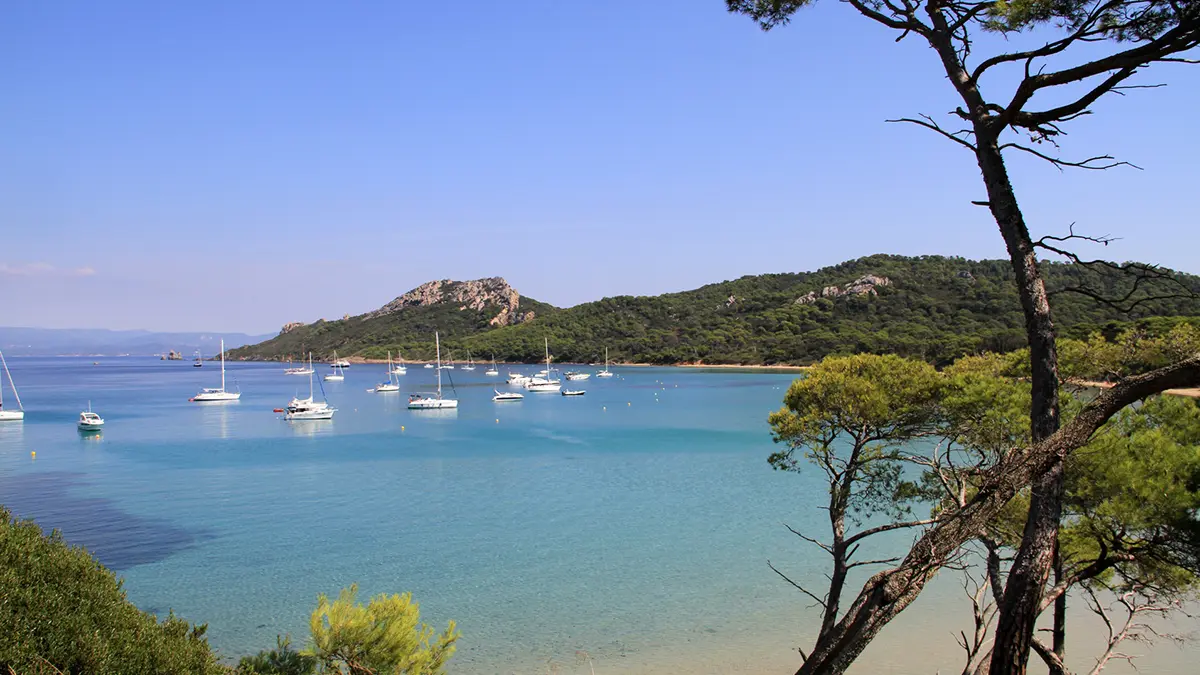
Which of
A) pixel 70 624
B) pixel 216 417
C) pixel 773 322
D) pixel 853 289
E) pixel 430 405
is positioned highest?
pixel 853 289

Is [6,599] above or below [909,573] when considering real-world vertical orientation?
below

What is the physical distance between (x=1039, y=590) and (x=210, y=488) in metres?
29.0

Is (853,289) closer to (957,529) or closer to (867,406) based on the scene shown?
(867,406)

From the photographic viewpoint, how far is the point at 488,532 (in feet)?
66.8

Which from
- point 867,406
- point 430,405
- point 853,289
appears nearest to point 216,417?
point 430,405

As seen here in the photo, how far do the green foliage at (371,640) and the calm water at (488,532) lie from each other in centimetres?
482

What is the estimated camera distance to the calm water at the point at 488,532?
41.8 feet

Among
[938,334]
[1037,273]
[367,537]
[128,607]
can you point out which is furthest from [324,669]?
[938,334]

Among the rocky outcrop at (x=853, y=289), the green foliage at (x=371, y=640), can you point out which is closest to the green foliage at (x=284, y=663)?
the green foliage at (x=371, y=640)

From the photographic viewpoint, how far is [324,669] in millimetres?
6770

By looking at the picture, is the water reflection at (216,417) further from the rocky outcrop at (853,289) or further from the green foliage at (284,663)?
the rocky outcrop at (853,289)

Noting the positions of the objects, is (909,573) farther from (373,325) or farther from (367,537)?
(373,325)

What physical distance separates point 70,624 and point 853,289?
110672 millimetres

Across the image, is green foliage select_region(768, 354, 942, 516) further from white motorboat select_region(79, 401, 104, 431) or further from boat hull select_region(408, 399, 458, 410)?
Result: boat hull select_region(408, 399, 458, 410)
